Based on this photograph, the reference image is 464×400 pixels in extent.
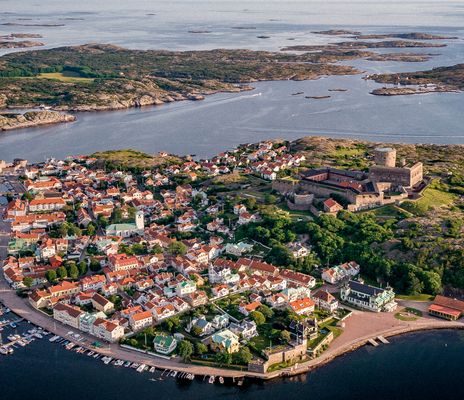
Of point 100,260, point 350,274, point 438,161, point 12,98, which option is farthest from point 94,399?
point 12,98

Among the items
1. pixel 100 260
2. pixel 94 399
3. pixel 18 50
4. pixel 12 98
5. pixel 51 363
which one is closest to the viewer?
pixel 94 399

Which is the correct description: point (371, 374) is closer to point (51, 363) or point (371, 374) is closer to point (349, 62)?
point (51, 363)

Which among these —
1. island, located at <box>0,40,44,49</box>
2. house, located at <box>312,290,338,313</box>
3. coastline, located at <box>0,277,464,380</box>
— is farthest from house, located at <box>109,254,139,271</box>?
island, located at <box>0,40,44,49</box>

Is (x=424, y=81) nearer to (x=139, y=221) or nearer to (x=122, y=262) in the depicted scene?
(x=139, y=221)

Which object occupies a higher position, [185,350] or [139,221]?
[139,221]

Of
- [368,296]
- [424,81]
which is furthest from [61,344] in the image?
[424,81]

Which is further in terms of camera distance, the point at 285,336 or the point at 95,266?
the point at 95,266

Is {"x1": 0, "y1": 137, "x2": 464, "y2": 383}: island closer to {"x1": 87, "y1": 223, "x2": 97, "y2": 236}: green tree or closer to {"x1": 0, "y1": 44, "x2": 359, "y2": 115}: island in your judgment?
{"x1": 87, "y1": 223, "x2": 97, "y2": 236}: green tree
